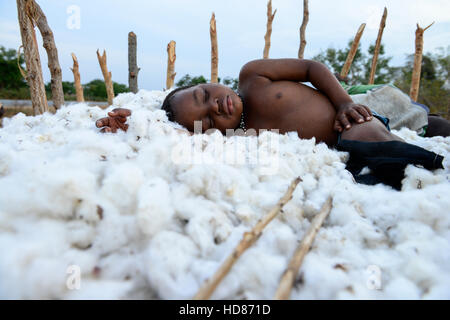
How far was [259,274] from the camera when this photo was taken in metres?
0.54

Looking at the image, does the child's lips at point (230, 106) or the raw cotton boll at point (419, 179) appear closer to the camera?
the raw cotton boll at point (419, 179)

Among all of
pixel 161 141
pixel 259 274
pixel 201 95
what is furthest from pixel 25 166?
pixel 201 95

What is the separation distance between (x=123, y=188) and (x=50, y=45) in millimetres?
2394

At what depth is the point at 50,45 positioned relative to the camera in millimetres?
2367

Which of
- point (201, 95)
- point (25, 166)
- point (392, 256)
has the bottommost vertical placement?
point (392, 256)

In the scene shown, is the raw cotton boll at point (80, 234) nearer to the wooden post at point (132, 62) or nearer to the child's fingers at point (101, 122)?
the child's fingers at point (101, 122)

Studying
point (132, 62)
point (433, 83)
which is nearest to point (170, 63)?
point (132, 62)

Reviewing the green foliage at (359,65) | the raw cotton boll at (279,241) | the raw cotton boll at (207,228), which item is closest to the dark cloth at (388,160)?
the raw cotton boll at (279,241)

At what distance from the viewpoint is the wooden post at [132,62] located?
3779 mm

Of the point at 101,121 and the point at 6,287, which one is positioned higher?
the point at 101,121

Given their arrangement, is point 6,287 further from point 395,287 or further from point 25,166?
point 395,287

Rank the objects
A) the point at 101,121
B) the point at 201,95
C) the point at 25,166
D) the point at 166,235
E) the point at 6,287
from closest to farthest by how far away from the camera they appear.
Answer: the point at 6,287 < the point at 166,235 < the point at 25,166 < the point at 101,121 < the point at 201,95

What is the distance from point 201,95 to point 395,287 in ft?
4.05

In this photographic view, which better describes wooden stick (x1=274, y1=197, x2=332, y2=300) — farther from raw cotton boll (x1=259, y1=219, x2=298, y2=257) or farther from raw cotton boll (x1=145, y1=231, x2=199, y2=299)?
raw cotton boll (x1=145, y1=231, x2=199, y2=299)
